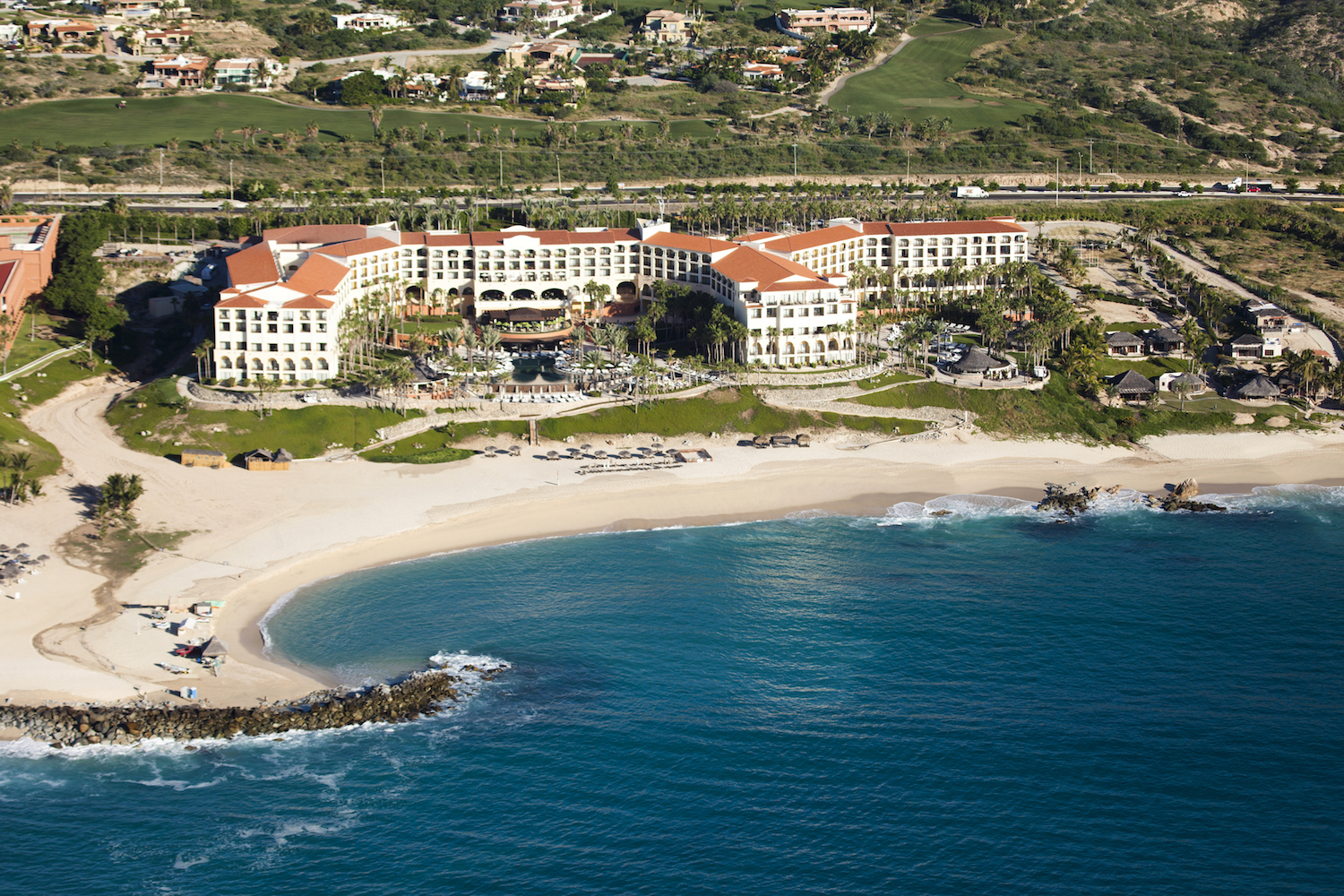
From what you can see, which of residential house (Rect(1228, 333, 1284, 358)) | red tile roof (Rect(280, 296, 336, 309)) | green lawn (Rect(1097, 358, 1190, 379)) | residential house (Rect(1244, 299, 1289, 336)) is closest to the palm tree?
red tile roof (Rect(280, 296, 336, 309))

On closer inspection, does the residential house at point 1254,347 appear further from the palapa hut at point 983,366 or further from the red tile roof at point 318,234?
the red tile roof at point 318,234

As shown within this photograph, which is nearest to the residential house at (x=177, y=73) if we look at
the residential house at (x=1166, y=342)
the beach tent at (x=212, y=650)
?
the residential house at (x=1166, y=342)

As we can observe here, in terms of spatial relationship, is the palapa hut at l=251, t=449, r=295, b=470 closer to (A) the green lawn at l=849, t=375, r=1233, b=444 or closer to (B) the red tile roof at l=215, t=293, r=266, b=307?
(B) the red tile roof at l=215, t=293, r=266, b=307

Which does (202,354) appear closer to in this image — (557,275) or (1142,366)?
(557,275)

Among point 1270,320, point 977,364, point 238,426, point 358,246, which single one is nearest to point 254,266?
point 358,246

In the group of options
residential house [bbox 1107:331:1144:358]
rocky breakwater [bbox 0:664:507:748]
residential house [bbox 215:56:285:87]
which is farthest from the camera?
residential house [bbox 215:56:285:87]
